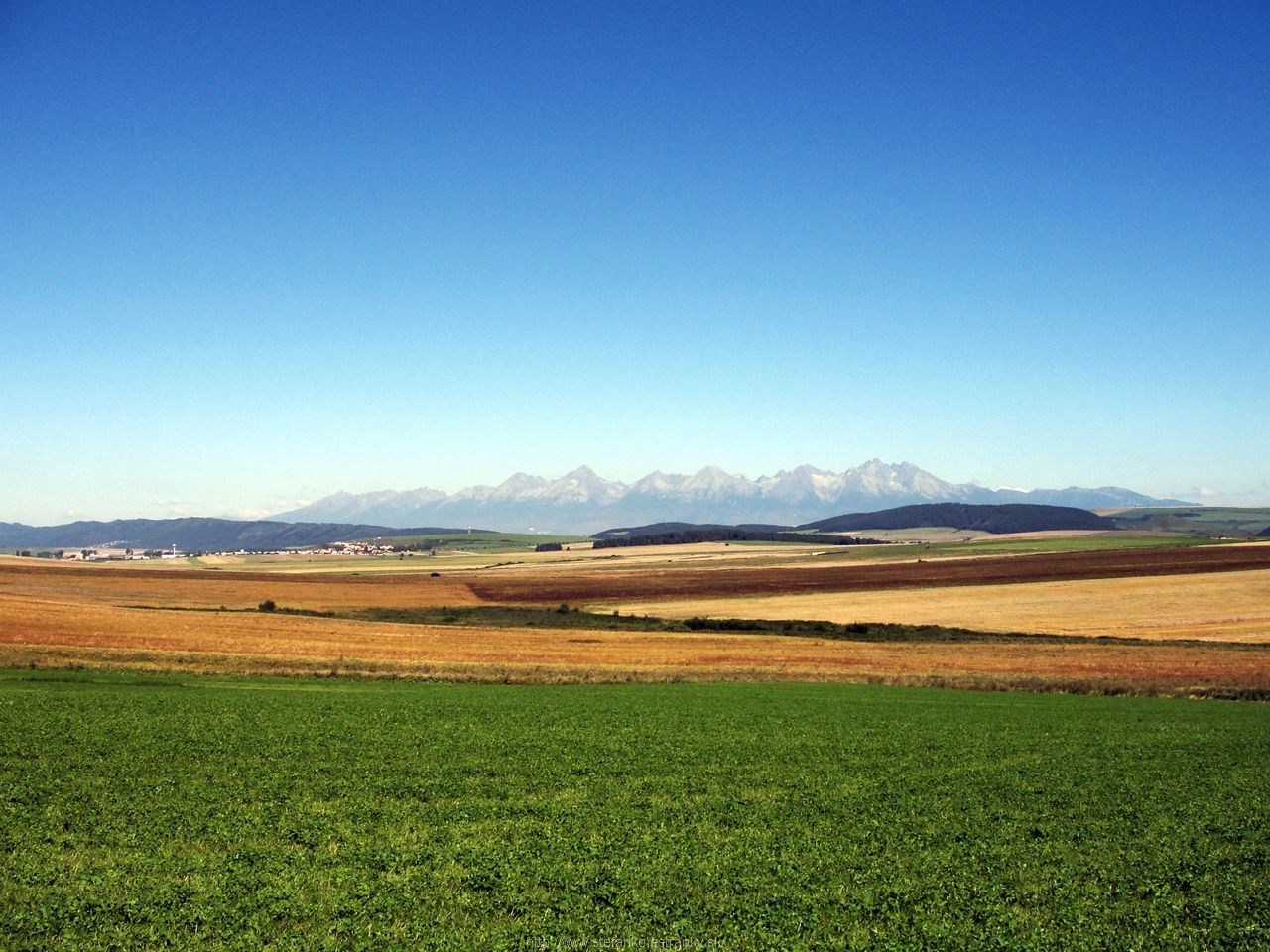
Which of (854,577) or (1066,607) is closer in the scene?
(1066,607)

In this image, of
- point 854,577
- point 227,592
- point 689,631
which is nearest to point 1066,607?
point 689,631

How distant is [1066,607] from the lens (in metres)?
71.6

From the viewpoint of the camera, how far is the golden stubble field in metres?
39.6

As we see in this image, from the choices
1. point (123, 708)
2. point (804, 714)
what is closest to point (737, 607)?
point (804, 714)

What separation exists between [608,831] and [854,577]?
329ft

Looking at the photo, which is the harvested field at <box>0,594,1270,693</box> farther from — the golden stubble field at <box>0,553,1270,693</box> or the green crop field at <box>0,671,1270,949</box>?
the green crop field at <box>0,671,1270,949</box>

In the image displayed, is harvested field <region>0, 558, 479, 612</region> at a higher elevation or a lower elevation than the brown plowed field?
higher

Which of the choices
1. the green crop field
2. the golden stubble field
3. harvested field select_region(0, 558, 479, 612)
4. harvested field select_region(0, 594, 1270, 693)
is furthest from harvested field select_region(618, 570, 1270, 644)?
the green crop field

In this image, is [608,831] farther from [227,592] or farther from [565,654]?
[227,592]

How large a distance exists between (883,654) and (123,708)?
1479 inches

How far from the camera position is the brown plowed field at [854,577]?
305ft

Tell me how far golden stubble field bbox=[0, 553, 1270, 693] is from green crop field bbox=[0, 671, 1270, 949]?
43.5 ft

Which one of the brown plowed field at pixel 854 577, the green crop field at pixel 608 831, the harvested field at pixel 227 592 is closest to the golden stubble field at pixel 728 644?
the harvested field at pixel 227 592

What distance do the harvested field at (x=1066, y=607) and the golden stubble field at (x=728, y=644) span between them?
0.62ft
